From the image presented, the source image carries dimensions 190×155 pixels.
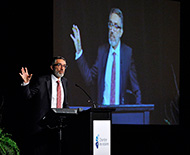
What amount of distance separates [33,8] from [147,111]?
8.78 feet

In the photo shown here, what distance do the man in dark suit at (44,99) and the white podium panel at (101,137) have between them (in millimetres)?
735

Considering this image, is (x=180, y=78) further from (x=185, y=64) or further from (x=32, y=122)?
(x=32, y=122)

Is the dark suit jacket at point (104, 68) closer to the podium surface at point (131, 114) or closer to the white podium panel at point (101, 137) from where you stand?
the podium surface at point (131, 114)

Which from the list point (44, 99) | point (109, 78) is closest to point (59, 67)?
point (44, 99)

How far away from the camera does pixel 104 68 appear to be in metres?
6.07

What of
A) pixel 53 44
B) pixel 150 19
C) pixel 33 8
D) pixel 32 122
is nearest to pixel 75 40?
pixel 53 44

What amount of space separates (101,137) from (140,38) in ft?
11.1

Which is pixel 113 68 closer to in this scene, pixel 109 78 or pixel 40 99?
pixel 109 78

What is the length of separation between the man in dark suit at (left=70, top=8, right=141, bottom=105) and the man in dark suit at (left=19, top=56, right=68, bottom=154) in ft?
5.56

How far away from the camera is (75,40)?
5.82 metres

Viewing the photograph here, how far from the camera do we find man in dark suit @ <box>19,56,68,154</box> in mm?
3941

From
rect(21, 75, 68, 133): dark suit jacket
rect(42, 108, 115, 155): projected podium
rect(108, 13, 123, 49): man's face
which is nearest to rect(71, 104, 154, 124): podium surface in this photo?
rect(108, 13, 123, 49): man's face

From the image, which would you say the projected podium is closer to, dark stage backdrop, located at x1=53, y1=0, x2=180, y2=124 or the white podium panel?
the white podium panel

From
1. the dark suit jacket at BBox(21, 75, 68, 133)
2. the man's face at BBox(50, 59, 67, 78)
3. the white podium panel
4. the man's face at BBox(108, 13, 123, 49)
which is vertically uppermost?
the man's face at BBox(108, 13, 123, 49)
